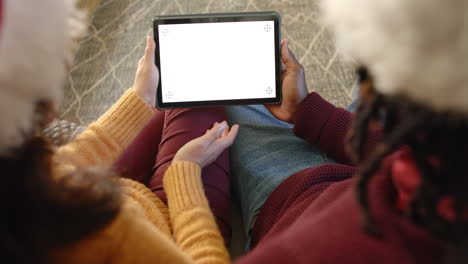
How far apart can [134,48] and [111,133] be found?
61cm

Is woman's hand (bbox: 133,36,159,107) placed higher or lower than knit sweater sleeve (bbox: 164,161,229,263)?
higher

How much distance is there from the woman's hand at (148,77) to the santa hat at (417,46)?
A: 59 centimetres

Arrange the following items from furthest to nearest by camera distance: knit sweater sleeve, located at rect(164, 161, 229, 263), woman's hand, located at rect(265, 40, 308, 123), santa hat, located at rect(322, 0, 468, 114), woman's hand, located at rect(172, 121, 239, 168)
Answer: woman's hand, located at rect(265, 40, 308, 123), woman's hand, located at rect(172, 121, 239, 168), knit sweater sleeve, located at rect(164, 161, 229, 263), santa hat, located at rect(322, 0, 468, 114)

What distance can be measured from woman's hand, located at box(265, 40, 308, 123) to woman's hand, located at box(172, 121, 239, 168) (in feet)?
0.43

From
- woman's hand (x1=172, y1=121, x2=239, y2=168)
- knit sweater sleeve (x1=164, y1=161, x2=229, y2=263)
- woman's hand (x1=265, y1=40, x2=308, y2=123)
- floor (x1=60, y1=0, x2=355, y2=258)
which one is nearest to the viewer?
knit sweater sleeve (x1=164, y1=161, x2=229, y2=263)

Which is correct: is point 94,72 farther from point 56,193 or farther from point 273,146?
point 56,193

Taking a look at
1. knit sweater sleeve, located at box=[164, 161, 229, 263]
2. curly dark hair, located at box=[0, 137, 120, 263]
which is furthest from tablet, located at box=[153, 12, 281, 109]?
curly dark hair, located at box=[0, 137, 120, 263]

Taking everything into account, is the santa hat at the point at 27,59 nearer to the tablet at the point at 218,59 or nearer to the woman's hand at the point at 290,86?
the tablet at the point at 218,59

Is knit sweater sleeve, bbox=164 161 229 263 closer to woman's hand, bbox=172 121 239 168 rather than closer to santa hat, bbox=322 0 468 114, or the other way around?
woman's hand, bbox=172 121 239 168

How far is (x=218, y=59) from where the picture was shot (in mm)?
861

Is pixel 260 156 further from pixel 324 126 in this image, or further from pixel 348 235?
pixel 348 235

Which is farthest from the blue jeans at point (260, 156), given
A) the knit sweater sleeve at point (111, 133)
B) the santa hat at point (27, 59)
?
the santa hat at point (27, 59)

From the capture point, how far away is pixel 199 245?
64 cm

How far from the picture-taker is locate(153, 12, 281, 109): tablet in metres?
0.83
